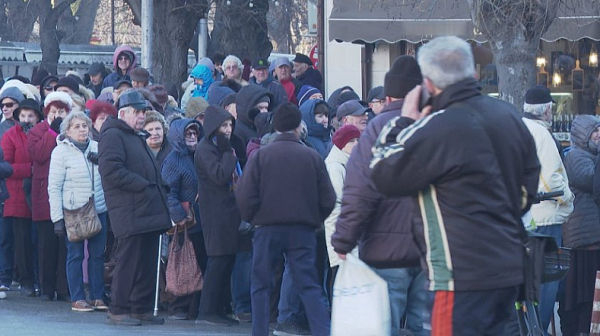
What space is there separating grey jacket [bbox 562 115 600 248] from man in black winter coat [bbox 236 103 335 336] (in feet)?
7.15

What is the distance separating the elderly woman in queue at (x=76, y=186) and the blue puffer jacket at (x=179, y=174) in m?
0.67

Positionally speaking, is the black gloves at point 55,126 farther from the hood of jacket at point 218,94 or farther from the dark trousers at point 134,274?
the hood of jacket at point 218,94

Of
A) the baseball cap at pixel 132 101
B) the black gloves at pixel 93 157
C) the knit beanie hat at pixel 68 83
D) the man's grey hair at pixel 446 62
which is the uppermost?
the man's grey hair at pixel 446 62

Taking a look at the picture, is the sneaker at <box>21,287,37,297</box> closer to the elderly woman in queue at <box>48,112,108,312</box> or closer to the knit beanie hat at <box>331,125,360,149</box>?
the elderly woman in queue at <box>48,112,108,312</box>

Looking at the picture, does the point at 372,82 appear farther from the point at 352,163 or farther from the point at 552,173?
the point at 352,163

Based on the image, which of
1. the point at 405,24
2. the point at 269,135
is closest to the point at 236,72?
the point at 405,24

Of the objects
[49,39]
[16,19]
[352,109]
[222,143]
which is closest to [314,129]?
[352,109]

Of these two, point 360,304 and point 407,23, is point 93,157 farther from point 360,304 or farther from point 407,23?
point 407,23

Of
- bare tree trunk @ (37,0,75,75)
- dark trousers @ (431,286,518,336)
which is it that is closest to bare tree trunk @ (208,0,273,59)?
bare tree trunk @ (37,0,75,75)

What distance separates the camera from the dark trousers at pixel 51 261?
39.0 feet

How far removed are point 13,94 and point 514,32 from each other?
Answer: 5.19 metres

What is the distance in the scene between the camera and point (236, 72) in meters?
14.8

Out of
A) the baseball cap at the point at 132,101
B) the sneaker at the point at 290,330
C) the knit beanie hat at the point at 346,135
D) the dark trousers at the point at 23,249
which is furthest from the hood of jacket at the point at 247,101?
the dark trousers at the point at 23,249

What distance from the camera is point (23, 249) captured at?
1234cm
